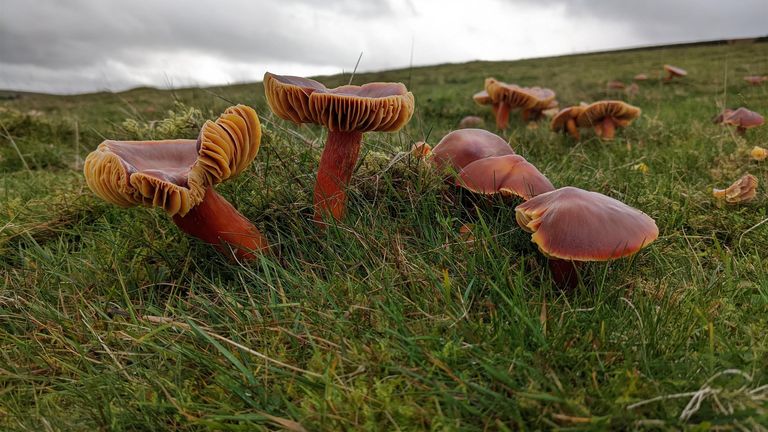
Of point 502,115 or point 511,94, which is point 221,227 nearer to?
point 511,94

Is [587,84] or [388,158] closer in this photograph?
[388,158]

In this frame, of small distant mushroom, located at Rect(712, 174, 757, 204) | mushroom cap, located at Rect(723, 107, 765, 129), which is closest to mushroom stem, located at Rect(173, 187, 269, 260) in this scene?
small distant mushroom, located at Rect(712, 174, 757, 204)

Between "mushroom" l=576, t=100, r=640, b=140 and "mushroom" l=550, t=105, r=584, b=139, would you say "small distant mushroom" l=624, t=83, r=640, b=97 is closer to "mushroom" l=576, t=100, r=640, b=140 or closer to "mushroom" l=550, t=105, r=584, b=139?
"mushroom" l=576, t=100, r=640, b=140

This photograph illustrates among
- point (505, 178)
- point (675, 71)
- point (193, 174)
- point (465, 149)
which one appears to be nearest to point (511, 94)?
point (465, 149)

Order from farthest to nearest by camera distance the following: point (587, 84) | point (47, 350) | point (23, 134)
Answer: point (587, 84) < point (23, 134) < point (47, 350)

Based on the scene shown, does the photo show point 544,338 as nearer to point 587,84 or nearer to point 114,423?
point 114,423

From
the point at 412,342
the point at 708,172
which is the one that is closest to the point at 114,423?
the point at 412,342
